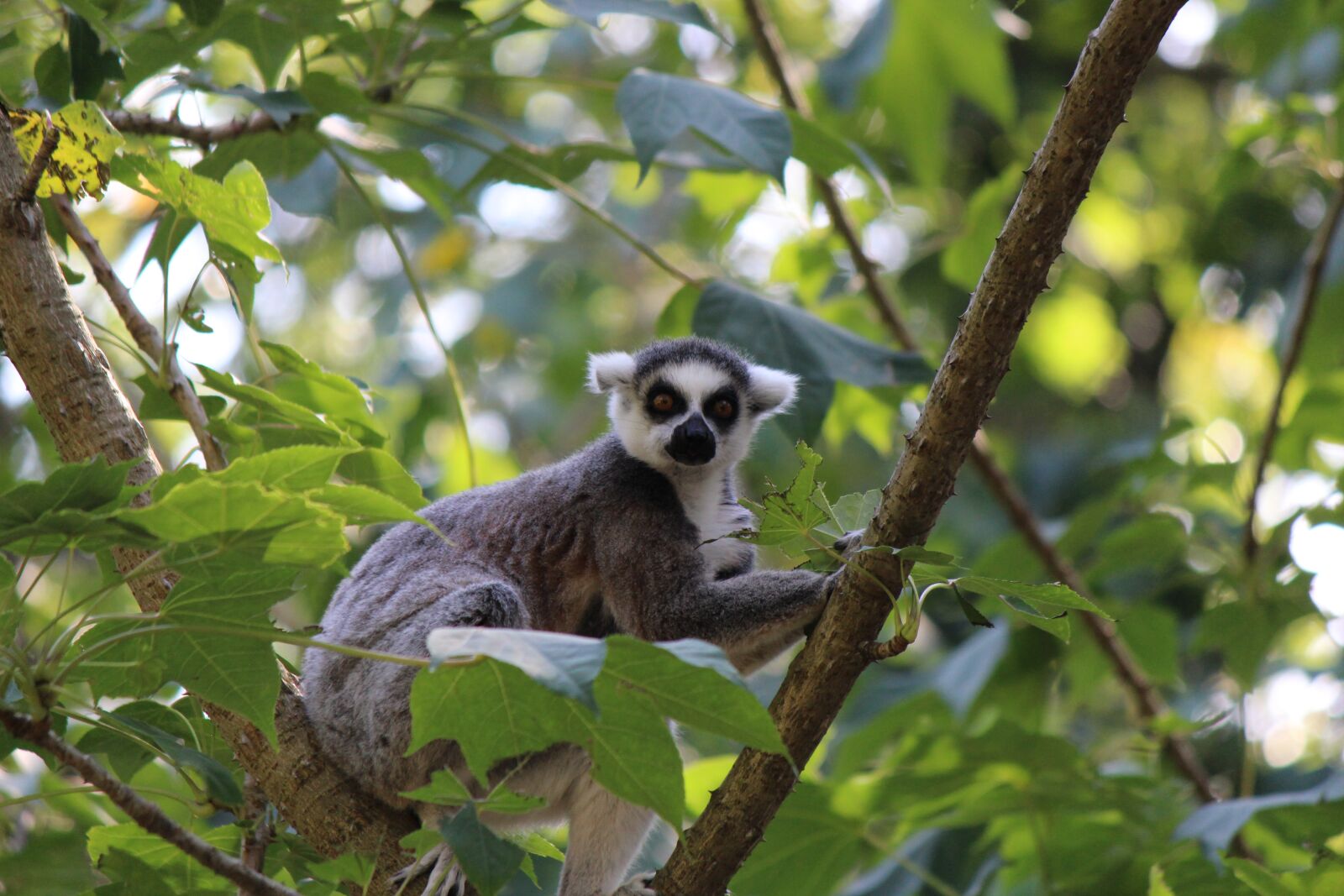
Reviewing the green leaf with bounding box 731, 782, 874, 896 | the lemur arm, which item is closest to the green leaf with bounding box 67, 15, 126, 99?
the lemur arm

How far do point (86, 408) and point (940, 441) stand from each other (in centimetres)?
180

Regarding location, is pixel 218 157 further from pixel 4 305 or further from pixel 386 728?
pixel 386 728

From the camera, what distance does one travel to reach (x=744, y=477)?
7.12 m

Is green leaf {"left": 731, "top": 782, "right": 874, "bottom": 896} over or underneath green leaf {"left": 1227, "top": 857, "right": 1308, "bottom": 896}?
underneath

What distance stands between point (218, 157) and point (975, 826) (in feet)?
11.8

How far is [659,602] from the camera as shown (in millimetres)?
3566

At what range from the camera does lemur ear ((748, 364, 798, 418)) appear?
177 inches

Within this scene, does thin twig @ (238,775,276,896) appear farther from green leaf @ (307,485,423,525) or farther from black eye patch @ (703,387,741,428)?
black eye patch @ (703,387,741,428)

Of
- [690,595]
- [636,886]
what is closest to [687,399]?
[690,595]

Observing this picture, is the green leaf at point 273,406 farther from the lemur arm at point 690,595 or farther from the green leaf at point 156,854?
the lemur arm at point 690,595

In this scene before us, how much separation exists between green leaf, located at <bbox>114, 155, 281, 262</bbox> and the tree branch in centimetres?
239

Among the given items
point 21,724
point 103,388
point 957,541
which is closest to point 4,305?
point 103,388

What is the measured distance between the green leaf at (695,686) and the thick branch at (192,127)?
2092 millimetres

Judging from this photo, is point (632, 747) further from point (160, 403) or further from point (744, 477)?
point (744, 477)
